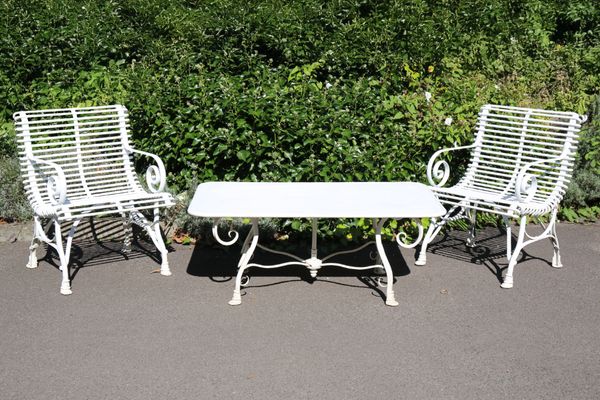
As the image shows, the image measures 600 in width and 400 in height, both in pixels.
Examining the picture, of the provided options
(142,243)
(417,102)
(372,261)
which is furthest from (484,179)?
(142,243)

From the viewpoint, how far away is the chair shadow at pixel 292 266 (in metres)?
5.29

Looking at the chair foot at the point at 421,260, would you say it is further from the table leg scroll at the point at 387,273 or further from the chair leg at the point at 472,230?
the table leg scroll at the point at 387,273

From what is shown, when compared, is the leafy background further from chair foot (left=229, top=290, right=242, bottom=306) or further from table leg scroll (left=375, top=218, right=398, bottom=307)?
chair foot (left=229, top=290, right=242, bottom=306)

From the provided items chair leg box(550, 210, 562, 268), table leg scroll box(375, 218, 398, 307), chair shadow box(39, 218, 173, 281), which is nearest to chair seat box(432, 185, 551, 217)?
chair leg box(550, 210, 562, 268)

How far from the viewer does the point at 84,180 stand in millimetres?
5852

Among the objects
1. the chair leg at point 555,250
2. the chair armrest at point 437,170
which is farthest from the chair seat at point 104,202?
the chair leg at point 555,250

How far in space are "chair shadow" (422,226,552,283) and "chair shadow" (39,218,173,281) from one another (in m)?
2.14

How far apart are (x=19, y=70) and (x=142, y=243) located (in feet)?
8.00

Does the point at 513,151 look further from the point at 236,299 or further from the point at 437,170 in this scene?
the point at 236,299

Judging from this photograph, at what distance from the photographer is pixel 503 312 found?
482 cm

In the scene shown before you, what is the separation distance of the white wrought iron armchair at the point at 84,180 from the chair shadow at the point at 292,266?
1.16 ft

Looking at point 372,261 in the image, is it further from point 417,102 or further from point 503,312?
point 417,102

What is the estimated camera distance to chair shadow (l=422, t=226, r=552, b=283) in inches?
223

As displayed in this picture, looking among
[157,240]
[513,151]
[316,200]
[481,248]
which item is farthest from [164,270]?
[513,151]
